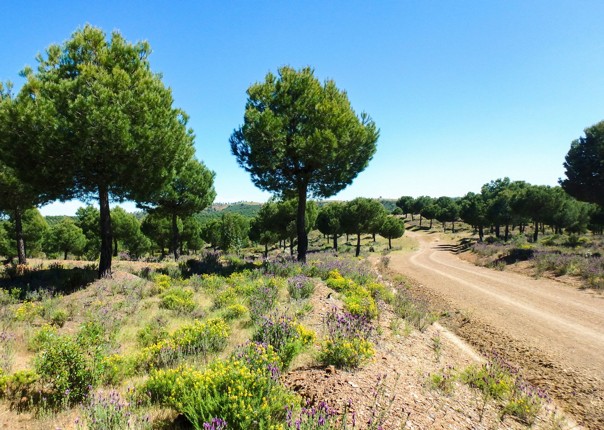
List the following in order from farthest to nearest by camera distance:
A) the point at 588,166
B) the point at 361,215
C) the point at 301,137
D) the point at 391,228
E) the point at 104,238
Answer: the point at 391,228 → the point at 361,215 → the point at 588,166 → the point at 301,137 → the point at 104,238

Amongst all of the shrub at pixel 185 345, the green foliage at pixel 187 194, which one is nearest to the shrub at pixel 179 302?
the shrub at pixel 185 345

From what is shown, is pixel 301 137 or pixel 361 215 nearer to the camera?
pixel 301 137

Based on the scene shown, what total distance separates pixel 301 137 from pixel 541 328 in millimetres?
12832

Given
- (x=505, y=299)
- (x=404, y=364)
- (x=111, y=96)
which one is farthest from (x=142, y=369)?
(x=505, y=299)

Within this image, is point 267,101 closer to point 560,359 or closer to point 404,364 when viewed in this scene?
point 404,364

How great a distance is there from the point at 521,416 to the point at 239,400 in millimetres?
5146

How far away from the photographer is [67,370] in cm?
445

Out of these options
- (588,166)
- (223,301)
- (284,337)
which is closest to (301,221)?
(223,301)

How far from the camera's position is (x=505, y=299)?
15094mm

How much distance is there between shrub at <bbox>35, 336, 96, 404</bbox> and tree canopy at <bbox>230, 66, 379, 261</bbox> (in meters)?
13.0

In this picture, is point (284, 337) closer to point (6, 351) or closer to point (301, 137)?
point (6, 351)

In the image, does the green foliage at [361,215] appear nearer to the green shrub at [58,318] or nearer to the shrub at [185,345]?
the green shrub at [58,318]

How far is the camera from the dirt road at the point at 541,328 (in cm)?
708

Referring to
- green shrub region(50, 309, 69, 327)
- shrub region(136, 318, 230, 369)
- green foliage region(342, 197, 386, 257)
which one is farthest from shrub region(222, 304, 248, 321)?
green foliage region(342, 197, 386, 257)
